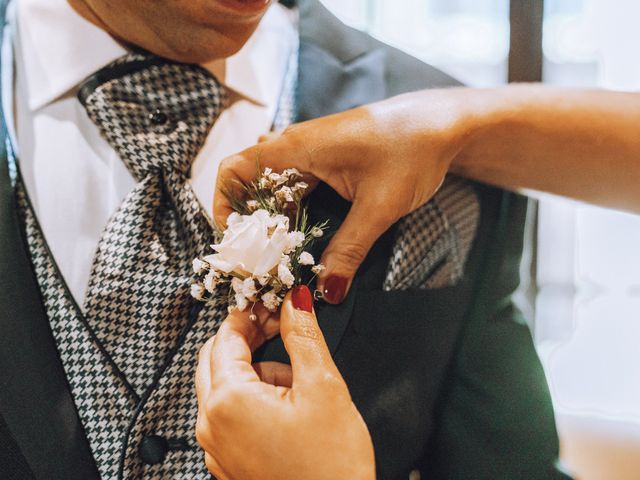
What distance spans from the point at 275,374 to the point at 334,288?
0.14m

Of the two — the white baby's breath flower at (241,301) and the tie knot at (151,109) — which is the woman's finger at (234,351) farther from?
the tie knot at (151,109)

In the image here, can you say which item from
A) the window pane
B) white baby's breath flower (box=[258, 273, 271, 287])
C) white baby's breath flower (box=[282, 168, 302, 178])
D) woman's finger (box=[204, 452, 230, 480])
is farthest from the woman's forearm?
the window pane

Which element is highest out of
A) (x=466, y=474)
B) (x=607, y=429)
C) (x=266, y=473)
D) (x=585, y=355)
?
(x=266, y=473)

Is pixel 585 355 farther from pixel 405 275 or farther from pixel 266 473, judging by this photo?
pixel 266 473

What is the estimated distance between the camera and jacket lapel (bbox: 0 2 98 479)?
756mm

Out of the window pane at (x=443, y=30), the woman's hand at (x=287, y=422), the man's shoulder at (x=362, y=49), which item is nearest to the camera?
the woman's hand at (x=287, y=422)

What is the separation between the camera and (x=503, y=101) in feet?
2.82

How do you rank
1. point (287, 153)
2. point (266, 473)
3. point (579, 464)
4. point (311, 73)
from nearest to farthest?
point (266, 473)
point (287, 153)
point (311, 73)
point (579, 464)

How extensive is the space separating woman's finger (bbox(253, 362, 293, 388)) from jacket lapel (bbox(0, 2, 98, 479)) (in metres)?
0.26

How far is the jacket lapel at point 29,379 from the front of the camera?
0.76 m

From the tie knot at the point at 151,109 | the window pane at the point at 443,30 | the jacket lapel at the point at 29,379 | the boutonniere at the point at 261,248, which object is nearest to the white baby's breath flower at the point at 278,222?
the boutonniere at the point at 261,248

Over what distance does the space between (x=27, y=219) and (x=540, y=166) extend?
752 mm

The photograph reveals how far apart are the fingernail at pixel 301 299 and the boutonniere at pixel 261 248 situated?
14 millimetres

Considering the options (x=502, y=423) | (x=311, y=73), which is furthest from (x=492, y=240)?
(x=311, y=73)
